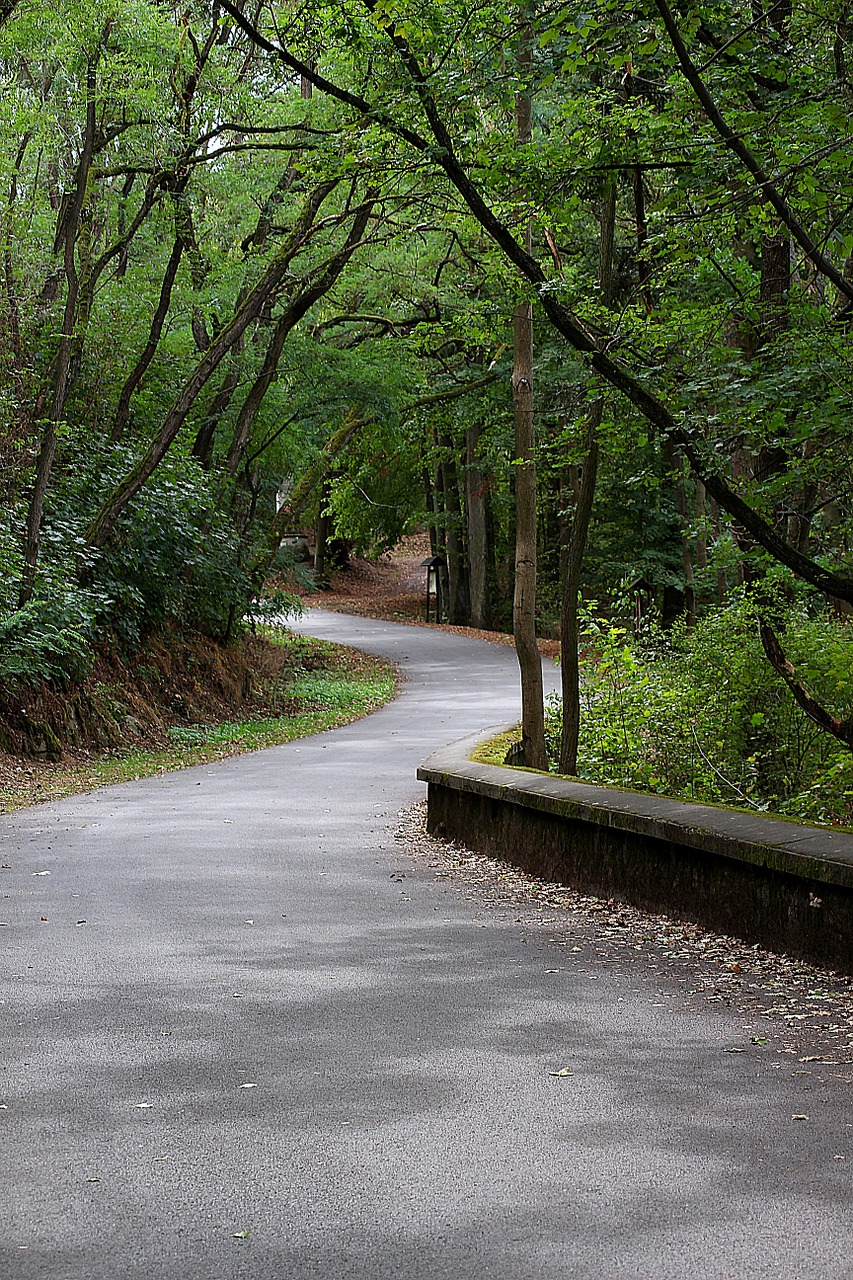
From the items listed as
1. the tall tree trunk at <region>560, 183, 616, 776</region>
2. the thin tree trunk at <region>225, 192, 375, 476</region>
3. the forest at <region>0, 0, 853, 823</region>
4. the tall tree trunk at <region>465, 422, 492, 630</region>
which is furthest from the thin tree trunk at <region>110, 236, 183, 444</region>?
the tall tree trunk at <region>465, 422, 492, 630</region>

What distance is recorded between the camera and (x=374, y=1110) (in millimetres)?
4191

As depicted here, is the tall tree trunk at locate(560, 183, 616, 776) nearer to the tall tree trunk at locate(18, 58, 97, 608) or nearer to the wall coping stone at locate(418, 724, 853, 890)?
the wall coping stone at locate(418, 724, 853, 890)

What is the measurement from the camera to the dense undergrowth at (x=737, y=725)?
1010 cm

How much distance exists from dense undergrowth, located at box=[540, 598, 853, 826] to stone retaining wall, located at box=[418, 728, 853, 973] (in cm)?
159

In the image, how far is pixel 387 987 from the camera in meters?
5.91

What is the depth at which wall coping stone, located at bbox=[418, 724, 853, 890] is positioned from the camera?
19.5 ft

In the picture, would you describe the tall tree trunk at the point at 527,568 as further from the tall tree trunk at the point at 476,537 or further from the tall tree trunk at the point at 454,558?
the tall tree trunk at the point at 454,558

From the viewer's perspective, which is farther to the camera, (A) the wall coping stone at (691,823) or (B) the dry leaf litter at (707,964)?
(A) the wall coping stone at (691,823)

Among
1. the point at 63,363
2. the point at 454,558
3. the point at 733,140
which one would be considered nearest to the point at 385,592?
the point at 454,558

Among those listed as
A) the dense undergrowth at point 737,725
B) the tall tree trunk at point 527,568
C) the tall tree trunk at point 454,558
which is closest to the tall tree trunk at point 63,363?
the tall tree trunk at point 527,568

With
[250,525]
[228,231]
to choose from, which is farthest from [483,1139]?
[250,525]

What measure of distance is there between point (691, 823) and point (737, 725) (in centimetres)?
489

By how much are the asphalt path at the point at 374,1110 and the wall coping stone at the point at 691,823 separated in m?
0.84

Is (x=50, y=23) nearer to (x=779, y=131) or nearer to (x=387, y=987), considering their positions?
(x=779, y=131)
